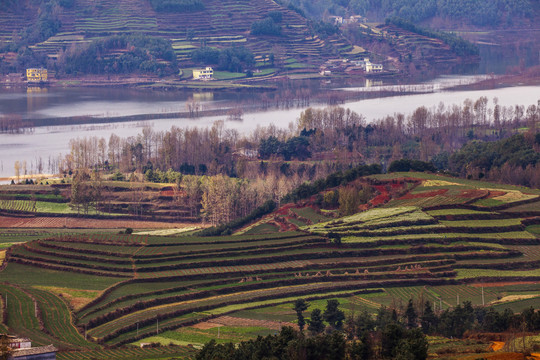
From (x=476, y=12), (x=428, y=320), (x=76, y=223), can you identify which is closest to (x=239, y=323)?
(x=428, y=320)

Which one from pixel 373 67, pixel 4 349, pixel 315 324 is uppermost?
pixel 373 67

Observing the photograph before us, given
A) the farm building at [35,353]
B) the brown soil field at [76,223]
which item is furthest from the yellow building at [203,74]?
the farm building at [35,353]

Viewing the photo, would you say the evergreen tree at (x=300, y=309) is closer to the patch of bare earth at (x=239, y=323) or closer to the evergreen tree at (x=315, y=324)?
the patch of bare earth at (x=239, y=323)

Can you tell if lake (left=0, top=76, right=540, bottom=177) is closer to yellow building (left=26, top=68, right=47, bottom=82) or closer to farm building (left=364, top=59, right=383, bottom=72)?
yellow building (left=26, top=68, right=47, bottom=82)

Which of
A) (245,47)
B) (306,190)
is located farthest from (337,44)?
(306,190)

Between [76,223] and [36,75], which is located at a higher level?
[36,75]

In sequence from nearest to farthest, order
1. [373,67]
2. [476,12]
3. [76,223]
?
[76,223]
[373,67]
[476,12]

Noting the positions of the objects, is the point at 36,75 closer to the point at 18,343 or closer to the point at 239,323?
the point at 239,323

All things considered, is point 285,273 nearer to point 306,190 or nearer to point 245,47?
point 306,190

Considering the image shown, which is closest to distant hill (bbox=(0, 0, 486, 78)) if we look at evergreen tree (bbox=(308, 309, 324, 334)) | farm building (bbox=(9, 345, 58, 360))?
evergreen tree (bbox=(308, 309, 324, 334))
